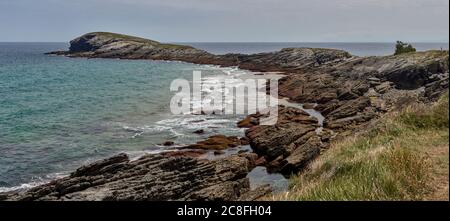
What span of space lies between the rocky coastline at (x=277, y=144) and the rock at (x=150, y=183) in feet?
0.16

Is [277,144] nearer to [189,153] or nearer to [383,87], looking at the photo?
[189,153]

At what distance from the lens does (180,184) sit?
21781 mm

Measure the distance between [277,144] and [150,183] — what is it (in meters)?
13.1

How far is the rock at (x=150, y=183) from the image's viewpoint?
66.9 ft

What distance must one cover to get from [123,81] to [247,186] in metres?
73.6

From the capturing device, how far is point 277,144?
31.8m

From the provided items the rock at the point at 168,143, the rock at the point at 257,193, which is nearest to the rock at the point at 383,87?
the rock at the point at 168,143

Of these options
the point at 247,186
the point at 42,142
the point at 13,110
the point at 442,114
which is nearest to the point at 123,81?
the point at 13,110

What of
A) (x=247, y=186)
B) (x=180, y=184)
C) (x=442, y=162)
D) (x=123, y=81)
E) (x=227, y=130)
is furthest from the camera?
(x=123, y=81)

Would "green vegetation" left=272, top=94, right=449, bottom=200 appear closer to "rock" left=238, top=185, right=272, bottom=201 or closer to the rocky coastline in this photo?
"rock" left=238, top=185, right=272, bottom=201

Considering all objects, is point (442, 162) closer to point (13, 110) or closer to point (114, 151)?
point (114, 151)

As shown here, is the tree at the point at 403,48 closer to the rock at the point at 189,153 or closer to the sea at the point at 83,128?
the sea at the point at 83,128

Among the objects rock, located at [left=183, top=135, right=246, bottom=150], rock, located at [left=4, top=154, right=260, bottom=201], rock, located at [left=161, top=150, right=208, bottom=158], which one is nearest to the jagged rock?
rock, located at [left=183, top=135, right=246, bottom=150]

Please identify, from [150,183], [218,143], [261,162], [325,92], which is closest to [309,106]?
[325,92]
